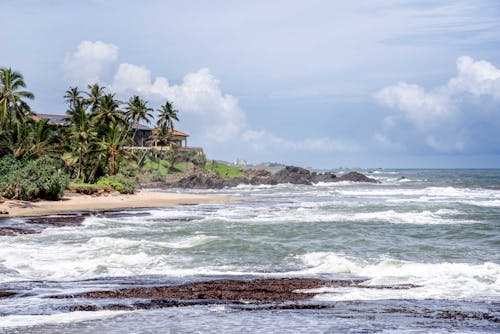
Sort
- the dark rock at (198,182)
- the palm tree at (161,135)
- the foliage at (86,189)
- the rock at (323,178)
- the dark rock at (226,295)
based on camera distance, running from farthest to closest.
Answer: the rock at (323,178), the palm tree at (161,135), the dark rock at (198,182), the foliage at (86,189), the dark rock at (226,295)

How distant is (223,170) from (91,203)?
178ft

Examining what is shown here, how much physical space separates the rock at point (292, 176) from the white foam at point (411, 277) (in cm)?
7788

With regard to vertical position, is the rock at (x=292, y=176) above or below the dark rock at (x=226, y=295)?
above

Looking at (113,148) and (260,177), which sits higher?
(113,148)

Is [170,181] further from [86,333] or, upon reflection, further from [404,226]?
[86,333]

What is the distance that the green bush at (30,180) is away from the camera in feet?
145

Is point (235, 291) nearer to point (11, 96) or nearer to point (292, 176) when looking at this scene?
point (11, 96)

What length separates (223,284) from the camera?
617 inches

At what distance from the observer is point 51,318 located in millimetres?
11625

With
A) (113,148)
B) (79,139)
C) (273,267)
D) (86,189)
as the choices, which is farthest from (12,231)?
(113,148)

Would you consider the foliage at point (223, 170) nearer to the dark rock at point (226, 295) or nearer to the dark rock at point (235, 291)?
the dark rock at point (235, 291)

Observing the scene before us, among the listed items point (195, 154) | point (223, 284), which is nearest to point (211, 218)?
point (223, 284)

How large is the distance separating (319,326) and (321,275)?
6.80m

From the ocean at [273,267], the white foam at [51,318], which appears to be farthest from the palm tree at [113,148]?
the white foam at [51,318]
